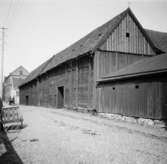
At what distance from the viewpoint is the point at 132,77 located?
1269 cm

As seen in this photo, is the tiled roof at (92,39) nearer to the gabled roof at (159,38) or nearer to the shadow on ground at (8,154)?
the gabled roof at (159,38)

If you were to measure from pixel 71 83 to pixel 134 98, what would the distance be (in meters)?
9.94

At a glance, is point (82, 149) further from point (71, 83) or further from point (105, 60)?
point (71, 83)

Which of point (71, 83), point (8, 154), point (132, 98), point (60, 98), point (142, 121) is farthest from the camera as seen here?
point (60, 98)

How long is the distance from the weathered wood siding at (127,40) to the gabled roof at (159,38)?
307cm

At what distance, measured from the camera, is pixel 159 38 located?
2411cm

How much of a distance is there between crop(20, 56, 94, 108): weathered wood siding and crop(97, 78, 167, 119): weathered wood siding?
7.12ft

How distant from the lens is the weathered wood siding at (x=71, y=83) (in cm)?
1789

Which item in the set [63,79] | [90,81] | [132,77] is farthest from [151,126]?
[63,79]

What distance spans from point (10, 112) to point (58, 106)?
49.8 ft

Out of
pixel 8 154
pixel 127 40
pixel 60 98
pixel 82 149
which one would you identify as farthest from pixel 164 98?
pixel 60 98

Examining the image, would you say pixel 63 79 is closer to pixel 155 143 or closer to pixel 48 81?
pixel 48 81

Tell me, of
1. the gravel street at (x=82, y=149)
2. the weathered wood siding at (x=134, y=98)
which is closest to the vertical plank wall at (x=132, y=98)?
the weathered wood siding at (x=134, y=98)

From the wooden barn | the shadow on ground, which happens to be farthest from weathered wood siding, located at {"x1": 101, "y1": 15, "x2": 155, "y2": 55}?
the shadow on ground
